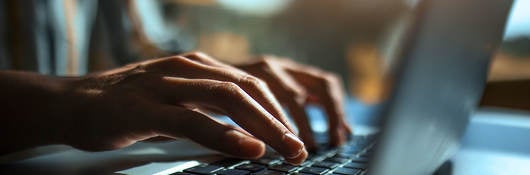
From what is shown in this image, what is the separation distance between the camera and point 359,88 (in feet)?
6.82

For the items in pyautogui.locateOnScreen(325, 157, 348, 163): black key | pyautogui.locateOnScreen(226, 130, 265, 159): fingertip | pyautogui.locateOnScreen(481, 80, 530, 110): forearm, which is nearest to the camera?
pyautogui.locateOnScreen(226, 130, 265, 159): fingertip

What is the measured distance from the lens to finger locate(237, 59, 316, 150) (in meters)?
0.64

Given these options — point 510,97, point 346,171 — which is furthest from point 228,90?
point 510,97

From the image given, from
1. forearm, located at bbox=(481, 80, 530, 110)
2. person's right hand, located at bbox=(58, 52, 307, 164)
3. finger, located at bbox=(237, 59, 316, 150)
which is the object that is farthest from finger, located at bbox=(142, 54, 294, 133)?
forearm, located at bbox=(481, 80, 530, 110)

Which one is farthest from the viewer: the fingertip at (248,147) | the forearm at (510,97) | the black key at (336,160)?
the forearm at (510,97)

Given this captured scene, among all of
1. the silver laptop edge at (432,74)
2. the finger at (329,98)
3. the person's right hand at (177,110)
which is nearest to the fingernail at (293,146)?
the person's right hand at (177,110)

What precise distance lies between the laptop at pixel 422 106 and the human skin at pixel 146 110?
0.03 metres

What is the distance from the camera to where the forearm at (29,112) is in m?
0.53

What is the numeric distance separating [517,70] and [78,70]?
2.75 ft

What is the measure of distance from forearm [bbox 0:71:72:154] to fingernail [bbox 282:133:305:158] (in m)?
0.21

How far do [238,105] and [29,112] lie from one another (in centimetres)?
21

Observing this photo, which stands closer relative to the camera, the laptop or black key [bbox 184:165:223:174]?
the laptop

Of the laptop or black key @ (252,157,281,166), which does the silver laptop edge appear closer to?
the laptop

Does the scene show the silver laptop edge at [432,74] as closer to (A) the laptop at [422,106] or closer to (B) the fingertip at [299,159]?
(A) the laptop at [422,106]
